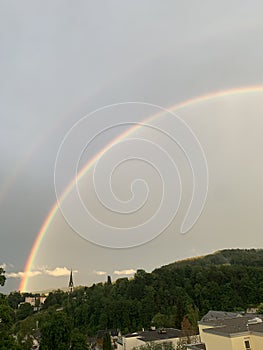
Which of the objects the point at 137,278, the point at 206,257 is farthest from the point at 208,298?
the point at 206,257

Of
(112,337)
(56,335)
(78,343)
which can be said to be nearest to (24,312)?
(112,337)

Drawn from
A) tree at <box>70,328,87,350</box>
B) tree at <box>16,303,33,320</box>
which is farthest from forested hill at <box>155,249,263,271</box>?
tree at <box>70,328,87,350</box>

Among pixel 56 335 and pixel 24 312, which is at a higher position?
pixel 24 312

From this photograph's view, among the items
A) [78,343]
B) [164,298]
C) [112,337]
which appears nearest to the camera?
[78,343]

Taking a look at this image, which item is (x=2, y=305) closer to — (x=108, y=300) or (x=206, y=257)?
(x=108, y=300)

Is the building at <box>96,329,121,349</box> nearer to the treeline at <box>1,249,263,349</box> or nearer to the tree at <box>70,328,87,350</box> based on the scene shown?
the treeline at <box>1,249,263,349</box>

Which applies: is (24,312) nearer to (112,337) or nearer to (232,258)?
(112,337)

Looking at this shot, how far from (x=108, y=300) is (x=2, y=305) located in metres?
45.5

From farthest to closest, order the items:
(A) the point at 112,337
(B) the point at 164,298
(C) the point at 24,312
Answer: (C) the point at 24,312 < (B) the point at 164,298 < (A) the point at 112,337

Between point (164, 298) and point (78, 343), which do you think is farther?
point (164, 298)

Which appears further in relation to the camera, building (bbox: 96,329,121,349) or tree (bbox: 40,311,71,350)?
building (bbox: 96,329,121,349)

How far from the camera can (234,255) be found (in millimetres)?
81938

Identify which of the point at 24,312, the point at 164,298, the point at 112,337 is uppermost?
the point at 164,298

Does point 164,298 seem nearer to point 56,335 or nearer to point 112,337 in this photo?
point 112,337
